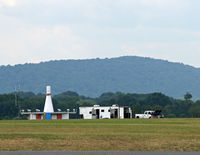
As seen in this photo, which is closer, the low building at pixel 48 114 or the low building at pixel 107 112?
the low building at pixel 107 112

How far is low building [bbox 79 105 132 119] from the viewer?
13188cm

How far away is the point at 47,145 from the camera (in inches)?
1711

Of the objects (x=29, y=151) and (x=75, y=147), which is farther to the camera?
(x=75, y=147)

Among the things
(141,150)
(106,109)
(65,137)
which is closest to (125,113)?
(106,109)

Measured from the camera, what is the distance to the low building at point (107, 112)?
132 metres

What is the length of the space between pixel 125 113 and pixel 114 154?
318ft

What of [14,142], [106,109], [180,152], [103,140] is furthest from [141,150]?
[106,109]

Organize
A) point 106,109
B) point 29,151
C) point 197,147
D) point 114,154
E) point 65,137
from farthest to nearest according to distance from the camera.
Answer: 1. point 106,109
2. point 65,137
3. point 197,147
4. point 29,151
5. point 114,154

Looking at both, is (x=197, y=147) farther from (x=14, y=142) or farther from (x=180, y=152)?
(x=14, y=142)

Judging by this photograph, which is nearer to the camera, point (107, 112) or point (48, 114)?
point (107, 112)

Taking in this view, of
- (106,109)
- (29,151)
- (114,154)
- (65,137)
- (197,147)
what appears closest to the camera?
(114,154)

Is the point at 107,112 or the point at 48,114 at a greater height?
the point at 48,114

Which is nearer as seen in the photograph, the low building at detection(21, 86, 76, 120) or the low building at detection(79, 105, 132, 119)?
the low building at detection(79, 105, 132, 119)

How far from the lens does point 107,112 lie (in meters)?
133
